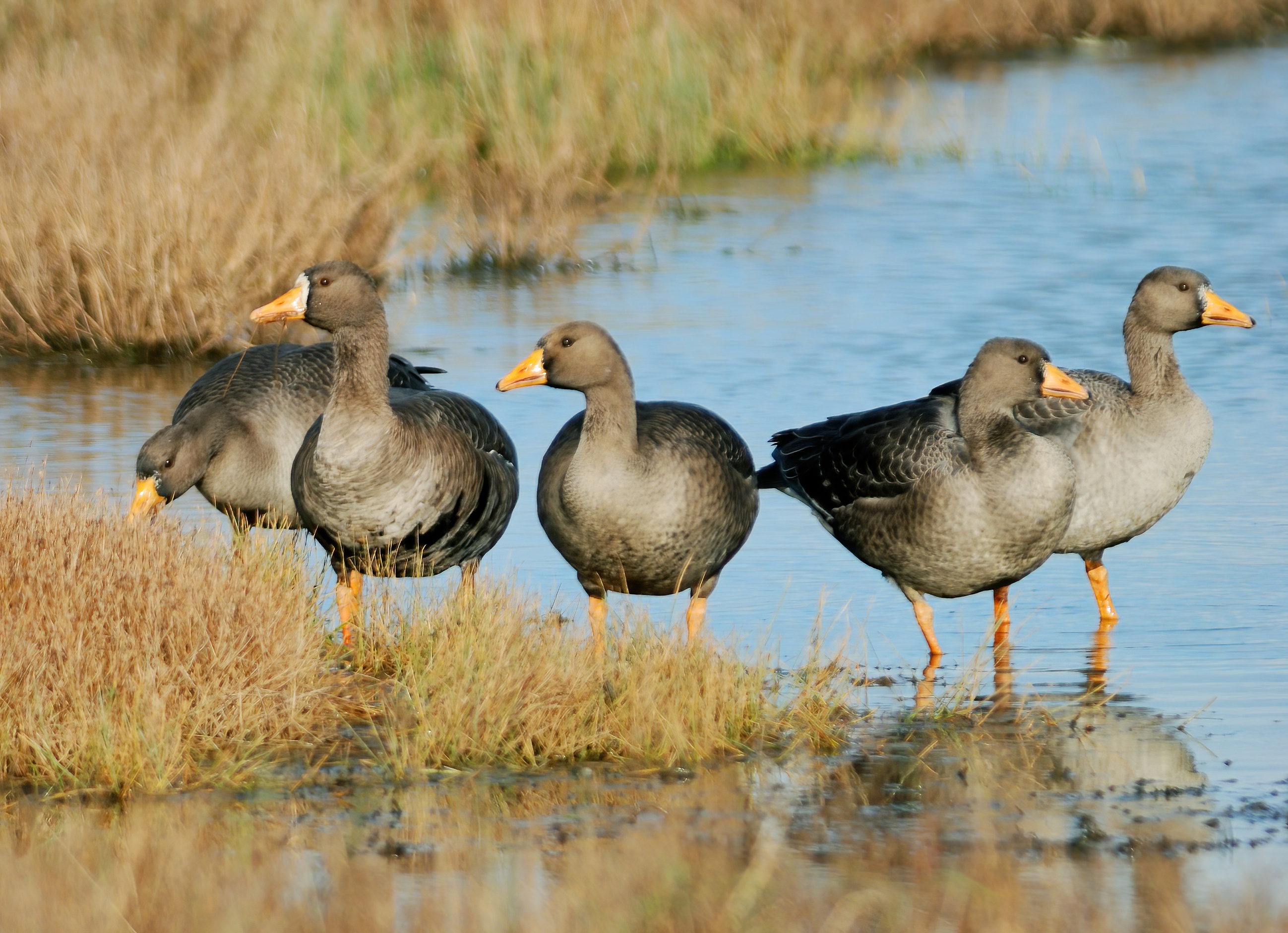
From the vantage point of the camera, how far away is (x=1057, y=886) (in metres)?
5.76

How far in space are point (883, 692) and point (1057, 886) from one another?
2335mm

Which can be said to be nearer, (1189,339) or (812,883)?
(812,883)

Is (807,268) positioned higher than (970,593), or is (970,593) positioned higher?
(807,268)

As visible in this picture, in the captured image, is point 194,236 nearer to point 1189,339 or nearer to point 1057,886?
point 1189,339

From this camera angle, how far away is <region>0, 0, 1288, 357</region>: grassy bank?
45.4ft

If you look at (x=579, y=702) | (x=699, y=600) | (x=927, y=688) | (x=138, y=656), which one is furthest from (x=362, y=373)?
(x=927, y=688)

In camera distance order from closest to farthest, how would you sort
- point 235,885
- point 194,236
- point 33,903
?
1. point 33,903
2. point 235,885
3. point 194,236

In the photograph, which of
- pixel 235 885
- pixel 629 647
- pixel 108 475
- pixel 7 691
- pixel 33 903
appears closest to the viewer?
pixel 33 903

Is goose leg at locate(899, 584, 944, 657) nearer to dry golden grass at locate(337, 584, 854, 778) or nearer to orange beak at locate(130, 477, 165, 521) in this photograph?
dry golden grass at locate(337, 584, 854, 778)

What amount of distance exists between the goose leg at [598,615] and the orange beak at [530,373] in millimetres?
978

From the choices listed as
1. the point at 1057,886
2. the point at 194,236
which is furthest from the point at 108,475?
the point at 1057,886

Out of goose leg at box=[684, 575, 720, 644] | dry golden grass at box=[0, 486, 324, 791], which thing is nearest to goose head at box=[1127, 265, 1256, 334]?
goose leg at box=[684, 575, 720, 644]

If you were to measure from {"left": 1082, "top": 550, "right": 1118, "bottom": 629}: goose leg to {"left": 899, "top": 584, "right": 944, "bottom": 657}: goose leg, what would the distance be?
817 mm

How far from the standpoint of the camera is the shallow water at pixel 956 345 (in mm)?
8719
